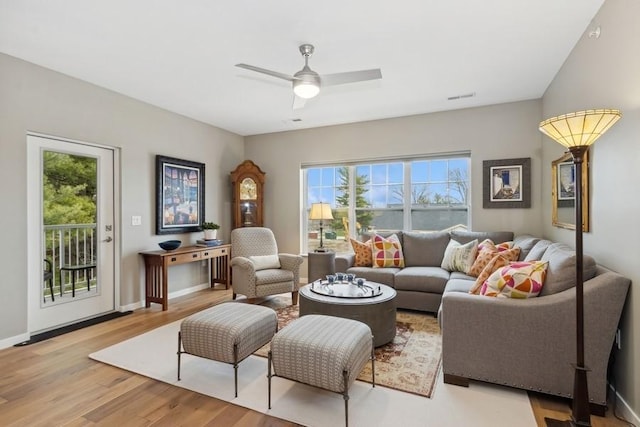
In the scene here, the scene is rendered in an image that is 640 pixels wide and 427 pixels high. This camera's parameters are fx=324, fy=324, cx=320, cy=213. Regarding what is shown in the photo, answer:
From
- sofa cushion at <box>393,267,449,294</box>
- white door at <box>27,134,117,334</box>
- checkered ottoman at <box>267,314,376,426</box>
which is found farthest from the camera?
sofa cushion at <box>393,267,449,294</box>

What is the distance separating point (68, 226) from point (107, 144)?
1.04 meters

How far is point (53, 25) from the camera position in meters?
2.51

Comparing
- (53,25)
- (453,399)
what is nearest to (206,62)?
(53,25)

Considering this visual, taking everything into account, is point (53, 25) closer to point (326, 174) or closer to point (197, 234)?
point (197, 234)

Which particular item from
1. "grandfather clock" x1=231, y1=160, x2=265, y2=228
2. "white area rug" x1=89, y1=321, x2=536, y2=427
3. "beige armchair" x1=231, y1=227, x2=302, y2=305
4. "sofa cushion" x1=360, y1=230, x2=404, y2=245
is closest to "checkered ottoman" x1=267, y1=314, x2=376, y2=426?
"white area rug" x1=89, y1=321, x2=536, y2=427

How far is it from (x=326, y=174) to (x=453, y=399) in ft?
13.2

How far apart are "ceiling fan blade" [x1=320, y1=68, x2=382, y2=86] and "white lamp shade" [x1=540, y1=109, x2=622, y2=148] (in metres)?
1.20

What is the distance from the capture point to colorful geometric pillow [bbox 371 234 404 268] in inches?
170

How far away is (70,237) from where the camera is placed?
3592mm

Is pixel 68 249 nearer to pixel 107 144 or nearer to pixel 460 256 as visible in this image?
pixel 107 144

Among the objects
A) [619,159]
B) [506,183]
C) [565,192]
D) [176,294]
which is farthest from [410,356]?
[176,294]

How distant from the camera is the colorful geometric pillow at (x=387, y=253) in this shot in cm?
431

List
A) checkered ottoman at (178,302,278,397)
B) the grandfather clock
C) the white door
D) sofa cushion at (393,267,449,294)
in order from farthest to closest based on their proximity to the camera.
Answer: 1. the grandfather clock
2. sofa cushion at (393,267,449,294)
3. the white door
4. checkered ottoman at (178,302,278,397)

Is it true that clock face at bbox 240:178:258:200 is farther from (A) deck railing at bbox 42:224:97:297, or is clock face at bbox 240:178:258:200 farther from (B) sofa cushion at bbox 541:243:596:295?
(B) sofa cushion at bbox 541:243:596:295
